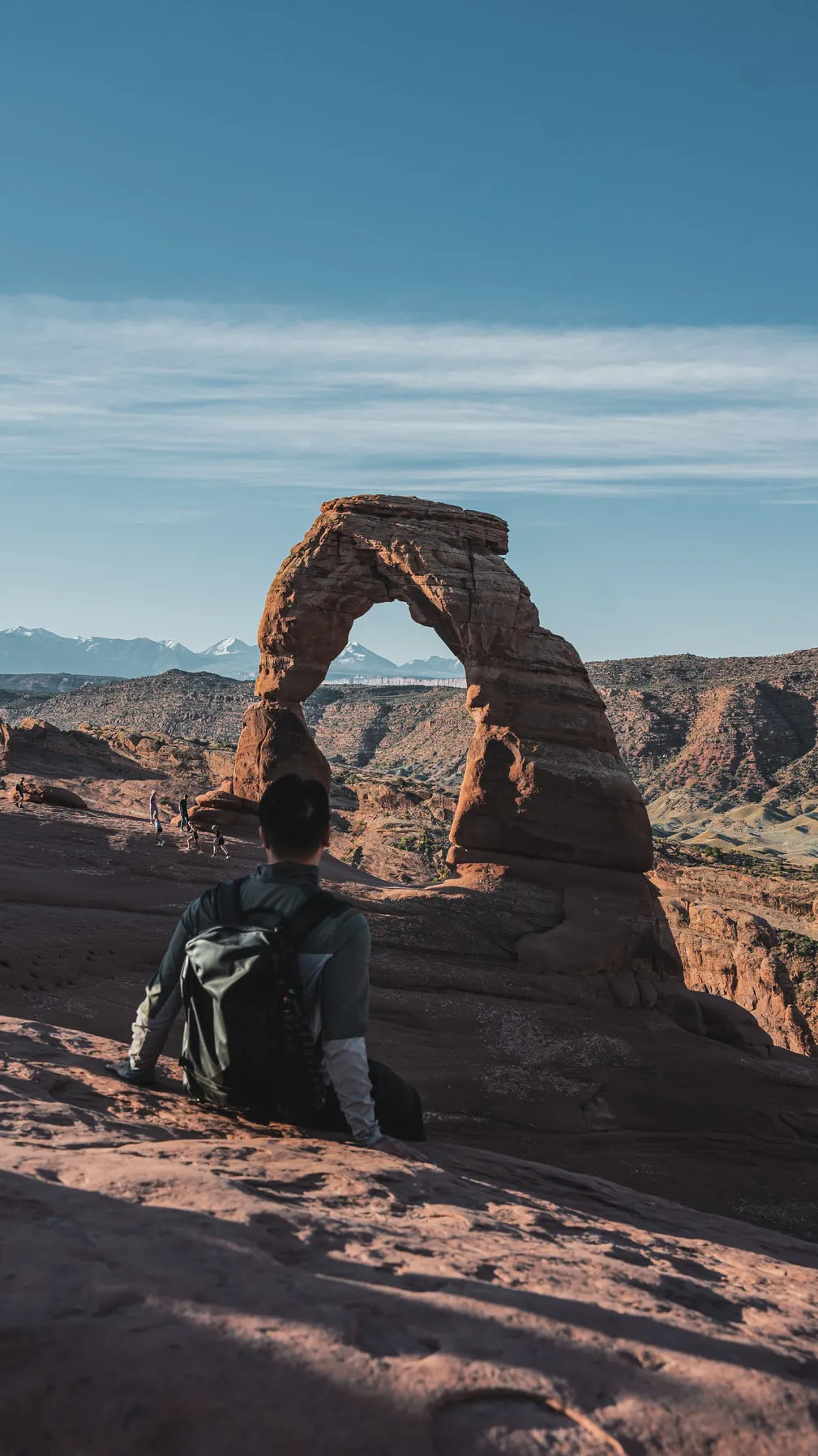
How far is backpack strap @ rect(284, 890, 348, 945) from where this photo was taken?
174 inches

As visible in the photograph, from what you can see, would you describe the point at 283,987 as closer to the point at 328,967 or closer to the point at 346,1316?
the point at 328,967

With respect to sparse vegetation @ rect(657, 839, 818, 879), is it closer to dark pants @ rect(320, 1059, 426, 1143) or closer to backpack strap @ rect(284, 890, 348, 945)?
dark pants @ rect(320, 1059, 426, 1143)

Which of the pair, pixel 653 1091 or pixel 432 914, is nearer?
pixel 653 1091

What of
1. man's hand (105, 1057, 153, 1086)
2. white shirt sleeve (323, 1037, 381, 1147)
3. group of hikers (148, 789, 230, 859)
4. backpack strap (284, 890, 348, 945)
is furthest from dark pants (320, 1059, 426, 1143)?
group of hikers (148, 789, 230, 859)

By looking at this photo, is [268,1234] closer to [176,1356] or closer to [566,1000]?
[176,1356]

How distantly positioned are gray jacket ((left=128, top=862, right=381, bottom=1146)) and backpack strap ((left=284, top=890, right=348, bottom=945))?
23 millimetres

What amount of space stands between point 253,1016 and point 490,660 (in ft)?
47.9

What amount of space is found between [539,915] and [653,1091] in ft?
16.4

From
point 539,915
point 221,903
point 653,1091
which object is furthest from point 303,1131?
point 539,915

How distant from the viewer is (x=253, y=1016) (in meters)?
4.27

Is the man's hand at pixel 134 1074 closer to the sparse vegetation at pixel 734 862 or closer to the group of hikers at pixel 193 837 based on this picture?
the group of hikers at pixel 193 837

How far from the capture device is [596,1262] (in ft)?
12.0

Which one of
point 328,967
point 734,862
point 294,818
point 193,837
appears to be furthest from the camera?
point 734,862

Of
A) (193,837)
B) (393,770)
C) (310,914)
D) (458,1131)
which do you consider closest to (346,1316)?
(310,914)
